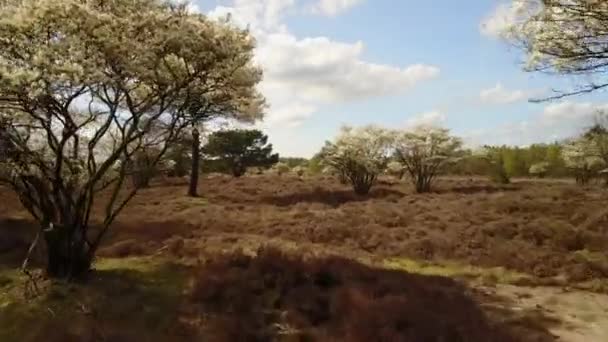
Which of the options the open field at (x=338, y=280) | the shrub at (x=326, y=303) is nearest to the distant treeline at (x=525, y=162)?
the open field at (x=338, y=280)

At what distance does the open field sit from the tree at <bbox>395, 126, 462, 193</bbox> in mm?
19533

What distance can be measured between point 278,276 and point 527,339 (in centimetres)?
508

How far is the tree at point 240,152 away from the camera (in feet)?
180

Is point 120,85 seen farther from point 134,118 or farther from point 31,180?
point 31,180

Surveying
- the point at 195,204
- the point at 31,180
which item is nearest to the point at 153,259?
the point at 31,180

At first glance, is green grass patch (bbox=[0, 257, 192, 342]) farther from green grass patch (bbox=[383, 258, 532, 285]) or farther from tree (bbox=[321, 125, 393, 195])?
tree (bbox=[321, 125, 393, 195])

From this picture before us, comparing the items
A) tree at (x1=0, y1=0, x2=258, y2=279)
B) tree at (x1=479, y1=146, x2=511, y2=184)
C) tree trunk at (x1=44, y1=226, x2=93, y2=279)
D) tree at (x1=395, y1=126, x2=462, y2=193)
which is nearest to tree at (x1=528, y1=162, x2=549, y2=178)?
tree at (x1=479, y1=146, x2=511, y2=184)

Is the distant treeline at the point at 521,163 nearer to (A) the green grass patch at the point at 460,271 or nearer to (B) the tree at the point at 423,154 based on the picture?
(B) the tree at the point at 423,154

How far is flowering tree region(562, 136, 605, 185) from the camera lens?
140 ft

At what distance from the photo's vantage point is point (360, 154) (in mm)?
39969

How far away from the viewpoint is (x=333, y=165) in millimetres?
42469

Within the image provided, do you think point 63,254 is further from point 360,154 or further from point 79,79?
point 360,154

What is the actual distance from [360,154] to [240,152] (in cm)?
1970

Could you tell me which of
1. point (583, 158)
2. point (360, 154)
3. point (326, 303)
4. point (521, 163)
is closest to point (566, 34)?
point (326, 303)
